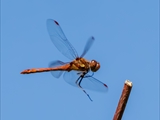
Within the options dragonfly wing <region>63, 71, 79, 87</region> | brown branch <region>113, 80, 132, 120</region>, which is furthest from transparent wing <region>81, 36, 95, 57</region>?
brown branch <region>113, 80, 132, 120</region>

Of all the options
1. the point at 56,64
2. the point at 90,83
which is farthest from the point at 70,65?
the point at 90,83

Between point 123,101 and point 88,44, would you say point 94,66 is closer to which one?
point 88,44

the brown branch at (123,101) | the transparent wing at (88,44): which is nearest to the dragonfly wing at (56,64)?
the transparent wing at (88,44)

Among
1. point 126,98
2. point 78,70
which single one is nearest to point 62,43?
point 78,70

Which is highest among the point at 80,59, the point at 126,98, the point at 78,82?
the point at 80,59

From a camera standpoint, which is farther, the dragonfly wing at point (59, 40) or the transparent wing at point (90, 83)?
the dragonfly wing at point (59, 40)

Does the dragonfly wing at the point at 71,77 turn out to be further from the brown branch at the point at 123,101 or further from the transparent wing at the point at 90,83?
the brown branch at the point at 123,101

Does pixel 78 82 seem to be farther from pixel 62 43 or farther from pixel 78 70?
pixel 62 43
